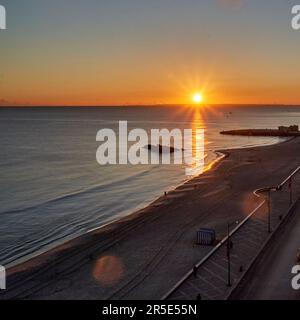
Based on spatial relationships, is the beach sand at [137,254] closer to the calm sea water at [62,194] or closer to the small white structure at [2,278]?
the small white structure at [2,278]

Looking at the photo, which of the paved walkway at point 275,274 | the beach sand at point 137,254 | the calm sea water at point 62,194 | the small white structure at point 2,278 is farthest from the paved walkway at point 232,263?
the calm sea water at point 62,194

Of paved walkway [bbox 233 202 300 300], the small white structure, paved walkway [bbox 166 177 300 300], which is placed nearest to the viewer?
paved walkway [bbox 233 202 300 300]

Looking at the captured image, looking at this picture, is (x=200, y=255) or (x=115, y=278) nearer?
(x=115, y=278)

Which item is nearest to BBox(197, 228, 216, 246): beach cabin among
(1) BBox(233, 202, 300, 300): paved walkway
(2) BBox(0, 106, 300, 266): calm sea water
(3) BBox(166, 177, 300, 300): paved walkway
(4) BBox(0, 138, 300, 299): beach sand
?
(4) BBox(0, 138, 300, 299): beach sand

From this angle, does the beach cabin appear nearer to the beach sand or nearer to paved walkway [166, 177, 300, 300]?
the beach sand

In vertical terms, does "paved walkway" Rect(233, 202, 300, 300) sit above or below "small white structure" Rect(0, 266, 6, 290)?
above

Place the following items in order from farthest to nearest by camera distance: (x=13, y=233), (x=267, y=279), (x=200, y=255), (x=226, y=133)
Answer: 1. (x=226, y=133)
2. (x=13, y=233)
3. (x=200, y=255)
4. (x=267, y=279)
